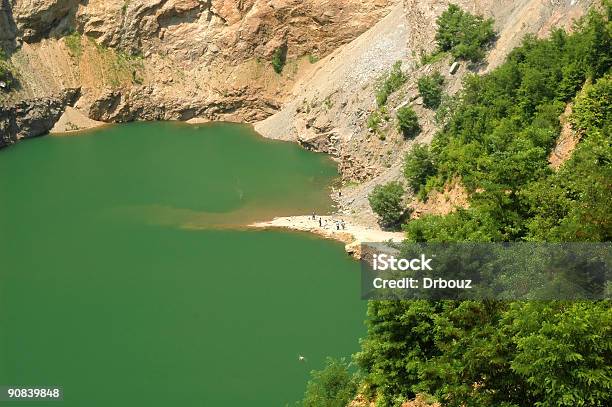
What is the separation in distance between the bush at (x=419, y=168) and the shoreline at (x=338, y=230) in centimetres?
305

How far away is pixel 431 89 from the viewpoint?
50062mm

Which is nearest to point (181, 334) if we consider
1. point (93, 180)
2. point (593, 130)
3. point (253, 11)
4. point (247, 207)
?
point (247, 207)

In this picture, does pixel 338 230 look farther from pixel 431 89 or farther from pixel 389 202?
pixel 431 89

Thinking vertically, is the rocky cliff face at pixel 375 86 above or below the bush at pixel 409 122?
above

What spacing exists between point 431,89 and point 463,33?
4.14 metres

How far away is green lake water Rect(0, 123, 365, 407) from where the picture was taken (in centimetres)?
3300

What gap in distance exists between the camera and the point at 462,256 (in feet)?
73.9

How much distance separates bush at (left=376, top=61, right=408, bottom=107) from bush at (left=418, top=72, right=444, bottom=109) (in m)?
4.53

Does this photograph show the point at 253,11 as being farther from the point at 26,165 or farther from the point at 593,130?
the point at 593,130

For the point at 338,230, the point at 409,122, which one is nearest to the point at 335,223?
the point at 338,230

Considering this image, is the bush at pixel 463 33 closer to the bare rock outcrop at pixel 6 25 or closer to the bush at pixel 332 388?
the bush at pixel 332 388

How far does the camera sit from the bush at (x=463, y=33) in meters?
49.0

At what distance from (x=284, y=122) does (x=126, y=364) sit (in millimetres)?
35581

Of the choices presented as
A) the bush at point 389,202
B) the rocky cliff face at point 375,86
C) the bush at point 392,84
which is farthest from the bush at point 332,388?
the bush at point 392,84
